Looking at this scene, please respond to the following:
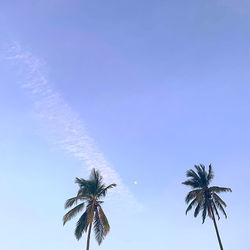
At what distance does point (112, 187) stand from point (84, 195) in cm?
402

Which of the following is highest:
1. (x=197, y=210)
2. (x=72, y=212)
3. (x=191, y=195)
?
(x=191, y=195)

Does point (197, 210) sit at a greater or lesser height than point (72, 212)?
greater

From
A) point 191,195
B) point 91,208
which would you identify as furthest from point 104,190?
point 191,195

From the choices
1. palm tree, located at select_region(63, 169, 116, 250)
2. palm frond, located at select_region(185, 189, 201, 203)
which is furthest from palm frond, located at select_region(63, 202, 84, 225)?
palm frond, located at select_region(185, 189, 201, 203)

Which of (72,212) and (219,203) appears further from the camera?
(219,203)

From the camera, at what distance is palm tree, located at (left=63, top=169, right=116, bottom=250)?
1267 inches

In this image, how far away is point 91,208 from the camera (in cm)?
3291

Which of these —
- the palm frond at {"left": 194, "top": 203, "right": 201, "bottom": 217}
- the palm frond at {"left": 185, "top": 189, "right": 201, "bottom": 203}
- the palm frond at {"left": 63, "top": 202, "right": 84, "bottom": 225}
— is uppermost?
the palm frond at {"left": 185, "top": 189, "right": 201, "bottom": 203}

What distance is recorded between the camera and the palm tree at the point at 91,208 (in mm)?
32188

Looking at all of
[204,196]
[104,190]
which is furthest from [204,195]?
[104,190]

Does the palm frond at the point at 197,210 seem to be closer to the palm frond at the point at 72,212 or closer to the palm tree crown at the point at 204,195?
A: the palm tree crown at the point at 204,195

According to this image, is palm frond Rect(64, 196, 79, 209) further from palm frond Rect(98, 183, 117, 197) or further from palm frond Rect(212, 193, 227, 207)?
palm frond Rect(212, 193, 227, 207)

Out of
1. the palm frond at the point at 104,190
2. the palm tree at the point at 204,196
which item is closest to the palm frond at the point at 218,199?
the palm tree at the point at 204,196

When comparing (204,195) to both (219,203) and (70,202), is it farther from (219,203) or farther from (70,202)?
(70,202)
